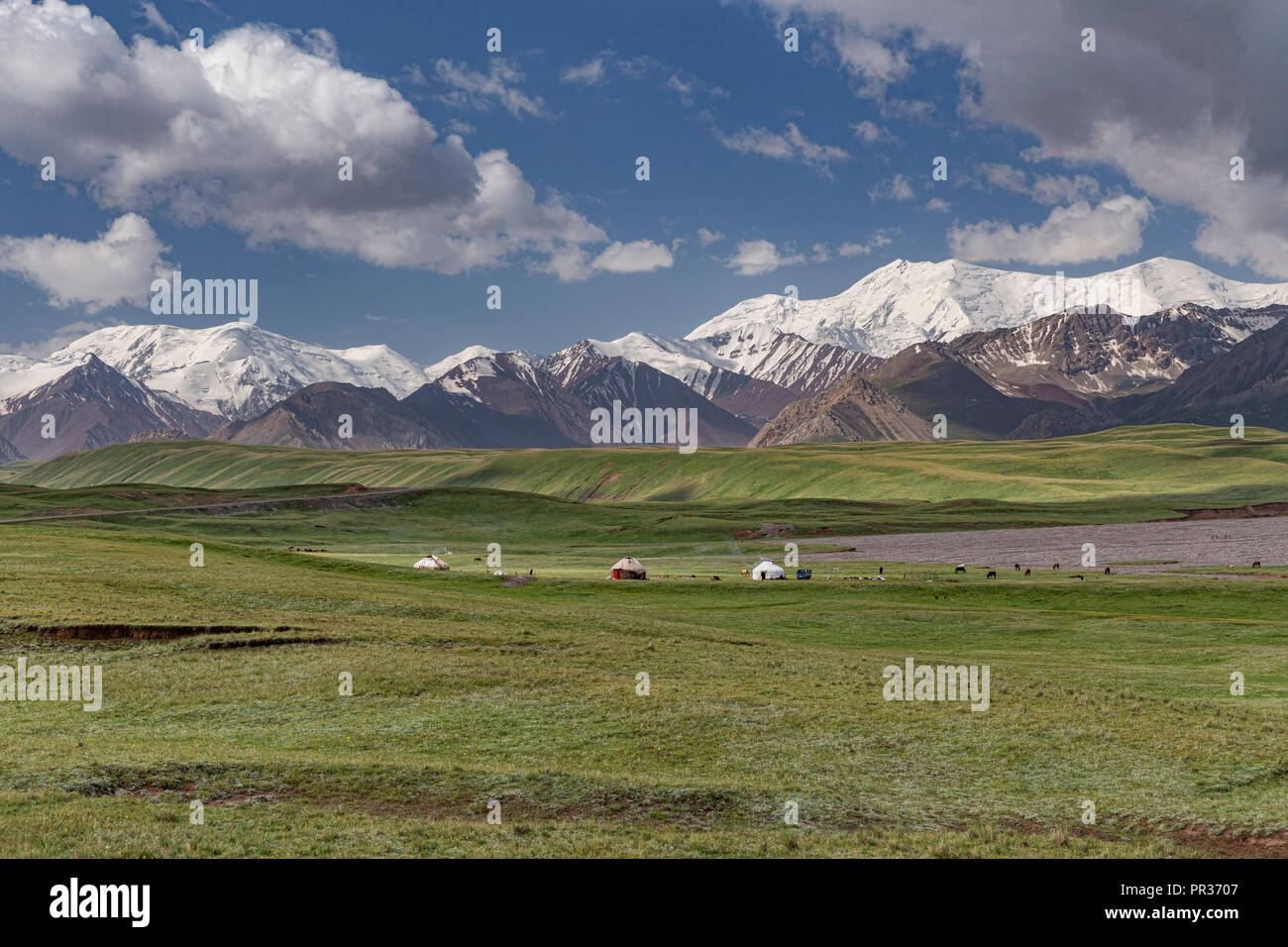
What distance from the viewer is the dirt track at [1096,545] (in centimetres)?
13562

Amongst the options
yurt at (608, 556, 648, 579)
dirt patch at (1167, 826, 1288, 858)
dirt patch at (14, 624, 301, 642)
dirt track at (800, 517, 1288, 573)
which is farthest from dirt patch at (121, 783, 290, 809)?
dirt track at (800, 517, 1288, 573)

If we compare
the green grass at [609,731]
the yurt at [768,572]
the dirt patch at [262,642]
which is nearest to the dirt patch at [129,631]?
the green grass at [609,731]

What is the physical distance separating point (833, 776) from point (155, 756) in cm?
2182

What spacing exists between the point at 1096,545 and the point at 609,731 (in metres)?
155

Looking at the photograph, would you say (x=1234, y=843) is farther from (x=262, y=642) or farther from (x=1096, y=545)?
(x=1096, y=545)

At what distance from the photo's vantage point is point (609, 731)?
37.4 metres

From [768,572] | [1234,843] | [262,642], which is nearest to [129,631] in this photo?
[262,642]

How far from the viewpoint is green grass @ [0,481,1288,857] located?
24.6 meters

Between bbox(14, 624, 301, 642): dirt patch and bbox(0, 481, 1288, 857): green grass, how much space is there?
801 millimetres

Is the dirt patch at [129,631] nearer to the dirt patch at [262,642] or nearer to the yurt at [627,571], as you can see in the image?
the dirt patch at [262,642]

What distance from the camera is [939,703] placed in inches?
1703
